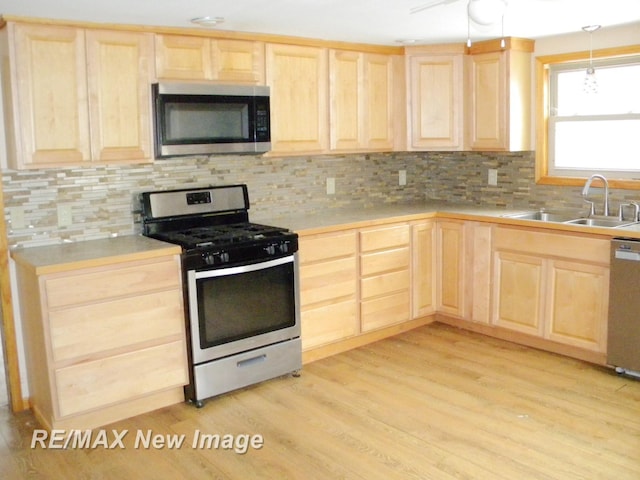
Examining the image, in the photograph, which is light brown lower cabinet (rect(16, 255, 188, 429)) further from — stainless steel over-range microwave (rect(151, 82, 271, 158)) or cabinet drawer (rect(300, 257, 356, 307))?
cabinet drawer (rect(300, 257, 356, 307))

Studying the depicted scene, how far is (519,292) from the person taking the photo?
421 centimetres

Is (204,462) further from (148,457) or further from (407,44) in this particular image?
(407,44)

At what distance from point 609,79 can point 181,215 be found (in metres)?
2.95

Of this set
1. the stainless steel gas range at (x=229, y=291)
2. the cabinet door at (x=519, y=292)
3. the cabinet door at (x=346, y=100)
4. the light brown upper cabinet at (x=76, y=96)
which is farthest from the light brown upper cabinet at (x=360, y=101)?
the light brown upper cabinet at (x=76, y=96)

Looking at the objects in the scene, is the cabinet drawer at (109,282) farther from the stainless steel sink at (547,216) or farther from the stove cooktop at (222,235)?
the stainless steel sink at (547,216)

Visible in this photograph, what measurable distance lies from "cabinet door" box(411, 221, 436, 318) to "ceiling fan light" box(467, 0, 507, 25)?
2154 millimetres

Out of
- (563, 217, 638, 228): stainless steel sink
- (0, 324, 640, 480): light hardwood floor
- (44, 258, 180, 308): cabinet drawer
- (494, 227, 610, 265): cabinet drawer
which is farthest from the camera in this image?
(563, 217, 638, 228): stainless steel sink

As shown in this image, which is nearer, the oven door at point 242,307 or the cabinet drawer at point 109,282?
the cabinet drawer at point 109,282

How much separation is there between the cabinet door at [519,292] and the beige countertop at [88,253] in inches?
85.1

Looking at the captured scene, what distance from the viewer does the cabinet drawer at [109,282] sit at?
3.02m

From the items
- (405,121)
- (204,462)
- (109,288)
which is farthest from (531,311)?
(109,288)

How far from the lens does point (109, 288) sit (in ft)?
10.3

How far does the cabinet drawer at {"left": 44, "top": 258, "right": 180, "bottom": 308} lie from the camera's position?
9.92 ft

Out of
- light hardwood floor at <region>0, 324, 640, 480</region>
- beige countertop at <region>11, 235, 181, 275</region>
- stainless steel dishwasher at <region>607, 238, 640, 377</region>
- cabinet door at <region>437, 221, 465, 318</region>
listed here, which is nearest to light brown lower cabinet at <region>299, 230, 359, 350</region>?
light hardwood floor at <region>0, 324, 640, 480</region>
